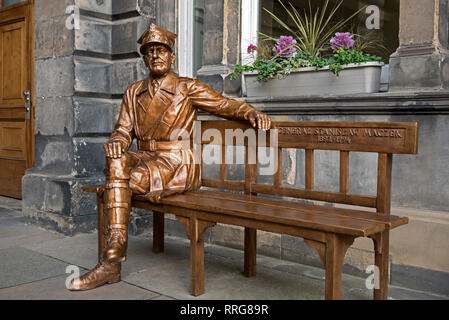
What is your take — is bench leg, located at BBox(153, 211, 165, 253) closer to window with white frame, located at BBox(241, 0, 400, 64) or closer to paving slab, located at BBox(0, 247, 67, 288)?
paving slab, located at BBox(0, 247, 67, 288)

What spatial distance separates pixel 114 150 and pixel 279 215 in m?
1.35

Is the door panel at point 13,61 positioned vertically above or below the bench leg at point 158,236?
above

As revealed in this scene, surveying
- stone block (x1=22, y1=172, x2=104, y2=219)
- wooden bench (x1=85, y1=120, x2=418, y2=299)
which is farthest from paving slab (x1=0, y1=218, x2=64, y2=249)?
wooden bench (x1=85, y1=120, x2=418, y2=299)

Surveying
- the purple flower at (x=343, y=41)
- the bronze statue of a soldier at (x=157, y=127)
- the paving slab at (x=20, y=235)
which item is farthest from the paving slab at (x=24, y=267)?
the purple flower at (x=343, y=41)

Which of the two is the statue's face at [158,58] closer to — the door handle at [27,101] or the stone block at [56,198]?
the stone block at [56,198]

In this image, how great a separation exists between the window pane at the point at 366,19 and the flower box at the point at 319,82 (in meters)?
0.28

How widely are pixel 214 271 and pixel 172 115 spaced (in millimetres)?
1265

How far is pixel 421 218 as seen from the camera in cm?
362

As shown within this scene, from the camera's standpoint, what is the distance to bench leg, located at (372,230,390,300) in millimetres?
2984

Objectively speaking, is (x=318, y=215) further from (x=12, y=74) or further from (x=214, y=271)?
(x=12, y=74)

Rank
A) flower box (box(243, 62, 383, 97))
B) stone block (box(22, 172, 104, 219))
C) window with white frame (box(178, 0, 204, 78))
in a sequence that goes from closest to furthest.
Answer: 1. flower box (box(243, 62, 383, 97))
2. stone block (box(22, 172, 104, 219))
3. window with white frame (box(178, 0, 204, 78))

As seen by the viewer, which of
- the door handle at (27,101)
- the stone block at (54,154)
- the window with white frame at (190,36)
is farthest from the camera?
the door handle at (27,101)

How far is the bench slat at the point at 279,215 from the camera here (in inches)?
104

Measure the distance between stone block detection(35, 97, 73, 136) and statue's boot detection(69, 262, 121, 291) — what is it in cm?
204
